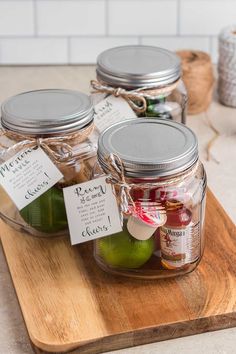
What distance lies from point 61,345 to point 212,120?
760mm

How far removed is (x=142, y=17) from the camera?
180 cm

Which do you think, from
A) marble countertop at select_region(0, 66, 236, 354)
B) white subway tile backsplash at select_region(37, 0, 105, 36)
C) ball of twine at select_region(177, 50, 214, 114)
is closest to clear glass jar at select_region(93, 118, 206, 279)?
marble countertop at select_region(0, 66, 236, 354)

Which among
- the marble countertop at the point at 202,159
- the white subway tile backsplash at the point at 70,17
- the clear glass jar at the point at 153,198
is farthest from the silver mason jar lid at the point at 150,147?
the white subway tile backsplash at the point at 70,17

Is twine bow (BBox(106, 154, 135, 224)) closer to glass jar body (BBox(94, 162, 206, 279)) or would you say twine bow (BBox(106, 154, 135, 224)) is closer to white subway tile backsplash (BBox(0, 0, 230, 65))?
glass jar body (BBox(94, 162, 206, 279))

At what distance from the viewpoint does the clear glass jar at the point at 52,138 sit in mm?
1091

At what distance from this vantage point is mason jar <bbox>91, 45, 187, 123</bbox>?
1247 mm

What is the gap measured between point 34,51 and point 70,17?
121 mm

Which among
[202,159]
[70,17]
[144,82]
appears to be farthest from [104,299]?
[70,17]

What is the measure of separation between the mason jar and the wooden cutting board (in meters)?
0.25

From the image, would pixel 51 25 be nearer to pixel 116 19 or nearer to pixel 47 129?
pixel 116 19

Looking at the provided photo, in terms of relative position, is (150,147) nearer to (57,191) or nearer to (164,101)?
(57,191)

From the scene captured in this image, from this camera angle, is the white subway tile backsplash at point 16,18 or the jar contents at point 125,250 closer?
the jar contents at point 125,250

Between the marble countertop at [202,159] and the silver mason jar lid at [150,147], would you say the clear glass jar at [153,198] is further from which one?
the marble countertop at [202,159]

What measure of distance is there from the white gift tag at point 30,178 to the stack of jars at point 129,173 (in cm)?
2
